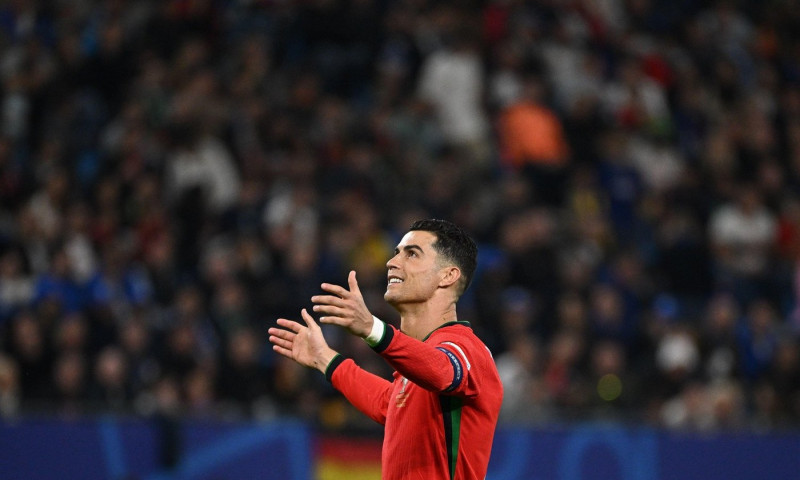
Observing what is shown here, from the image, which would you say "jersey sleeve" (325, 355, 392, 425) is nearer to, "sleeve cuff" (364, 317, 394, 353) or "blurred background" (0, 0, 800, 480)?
"sleeve cuff" (364, 317, 394, 353)

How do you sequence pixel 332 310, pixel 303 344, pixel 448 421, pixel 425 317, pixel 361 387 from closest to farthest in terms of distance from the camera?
1. pixel 332 310
2. pixel 448 421
3. pixel 425 317
4. pixel 303 344
5. pixel 361 387

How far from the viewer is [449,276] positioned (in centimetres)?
511

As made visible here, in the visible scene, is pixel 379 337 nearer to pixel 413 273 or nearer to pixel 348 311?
pixel 348 311

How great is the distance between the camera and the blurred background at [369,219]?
9.93 meters

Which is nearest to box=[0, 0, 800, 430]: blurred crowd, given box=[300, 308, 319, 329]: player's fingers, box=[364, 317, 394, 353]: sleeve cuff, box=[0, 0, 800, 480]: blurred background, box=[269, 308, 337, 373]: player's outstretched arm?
box=[0, 0, 800, 480]: blurred background

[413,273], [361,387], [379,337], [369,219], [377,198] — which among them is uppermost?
[377,198]

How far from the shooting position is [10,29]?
13.9 metres

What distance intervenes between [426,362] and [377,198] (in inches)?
313

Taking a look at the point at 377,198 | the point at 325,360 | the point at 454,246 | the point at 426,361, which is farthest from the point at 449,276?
the point at 377,198

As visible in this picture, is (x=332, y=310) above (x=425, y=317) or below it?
below

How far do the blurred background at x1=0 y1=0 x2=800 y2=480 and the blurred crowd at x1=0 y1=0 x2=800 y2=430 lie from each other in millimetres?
30

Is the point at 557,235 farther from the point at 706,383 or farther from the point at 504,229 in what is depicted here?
the point at 706,383

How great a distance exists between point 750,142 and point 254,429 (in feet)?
24.8

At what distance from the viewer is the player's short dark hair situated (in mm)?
5117
